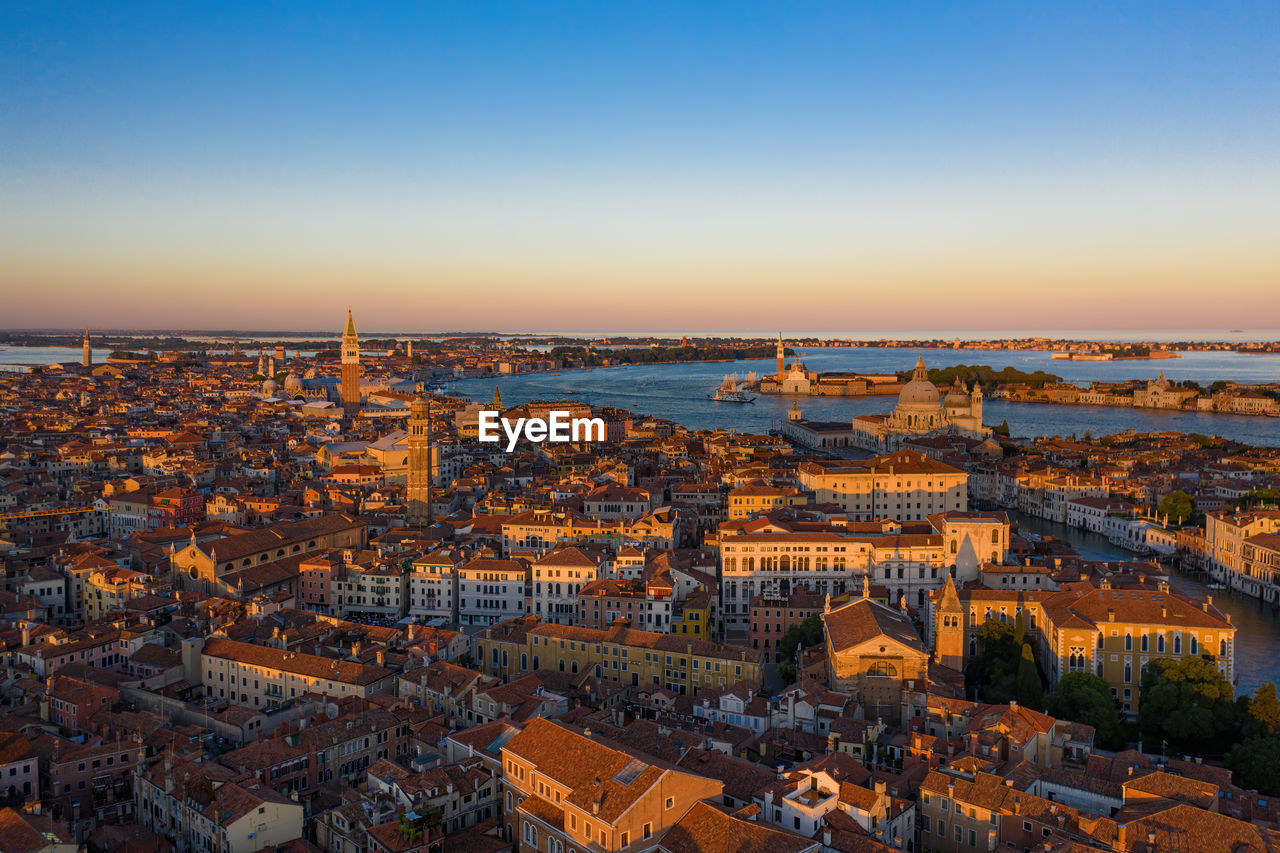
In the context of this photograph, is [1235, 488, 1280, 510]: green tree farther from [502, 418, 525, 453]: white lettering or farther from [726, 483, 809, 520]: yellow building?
[502, 418, 525, 453]: white lettering

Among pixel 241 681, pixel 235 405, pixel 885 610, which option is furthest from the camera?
pixel 235 405

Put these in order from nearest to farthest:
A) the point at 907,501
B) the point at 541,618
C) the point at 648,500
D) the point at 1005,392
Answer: the point at 541,618, the point at 648,500, the point at 907,501, the point at 1005,392

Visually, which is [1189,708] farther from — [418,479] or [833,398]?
[833,398]

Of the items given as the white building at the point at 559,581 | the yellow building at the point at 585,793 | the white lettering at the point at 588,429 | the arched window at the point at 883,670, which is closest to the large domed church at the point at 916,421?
the white lettering at the point at 588,429

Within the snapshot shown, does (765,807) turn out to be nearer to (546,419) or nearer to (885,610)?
(885,610)

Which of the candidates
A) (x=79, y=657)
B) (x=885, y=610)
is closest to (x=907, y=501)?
(x=885, y=610)

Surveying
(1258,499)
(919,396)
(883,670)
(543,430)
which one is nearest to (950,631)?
(883,670)
